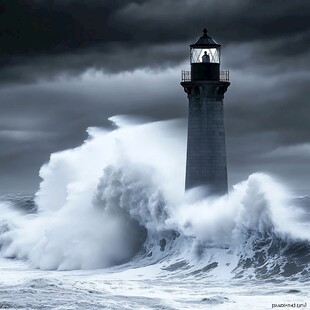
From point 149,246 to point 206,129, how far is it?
4299 mm

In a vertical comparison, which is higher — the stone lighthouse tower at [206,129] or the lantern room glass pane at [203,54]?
the lantern room glass pane at [203,54]

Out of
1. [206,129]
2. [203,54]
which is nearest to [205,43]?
[203,54]

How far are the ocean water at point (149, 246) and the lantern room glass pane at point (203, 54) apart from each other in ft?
11.2

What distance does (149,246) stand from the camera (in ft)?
95.8

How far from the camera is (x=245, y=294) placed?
21266 mm

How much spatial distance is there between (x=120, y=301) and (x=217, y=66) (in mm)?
9110

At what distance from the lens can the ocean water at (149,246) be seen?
20750mm

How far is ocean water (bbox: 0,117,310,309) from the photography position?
20.8 m

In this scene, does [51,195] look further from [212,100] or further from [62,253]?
[212,100]

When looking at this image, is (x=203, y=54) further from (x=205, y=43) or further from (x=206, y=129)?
(x=206, y=129)

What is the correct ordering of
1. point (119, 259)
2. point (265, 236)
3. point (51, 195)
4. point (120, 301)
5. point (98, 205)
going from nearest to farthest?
point (120, 301), point (265, 236), point (119, 259), point (98, 205), point (51, 195)

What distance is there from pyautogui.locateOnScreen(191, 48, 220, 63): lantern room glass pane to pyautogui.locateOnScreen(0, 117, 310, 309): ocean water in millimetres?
3414

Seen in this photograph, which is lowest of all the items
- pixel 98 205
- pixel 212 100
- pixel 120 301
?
pixel 120 301

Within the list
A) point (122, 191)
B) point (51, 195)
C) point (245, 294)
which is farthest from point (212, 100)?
point (51, 195)
